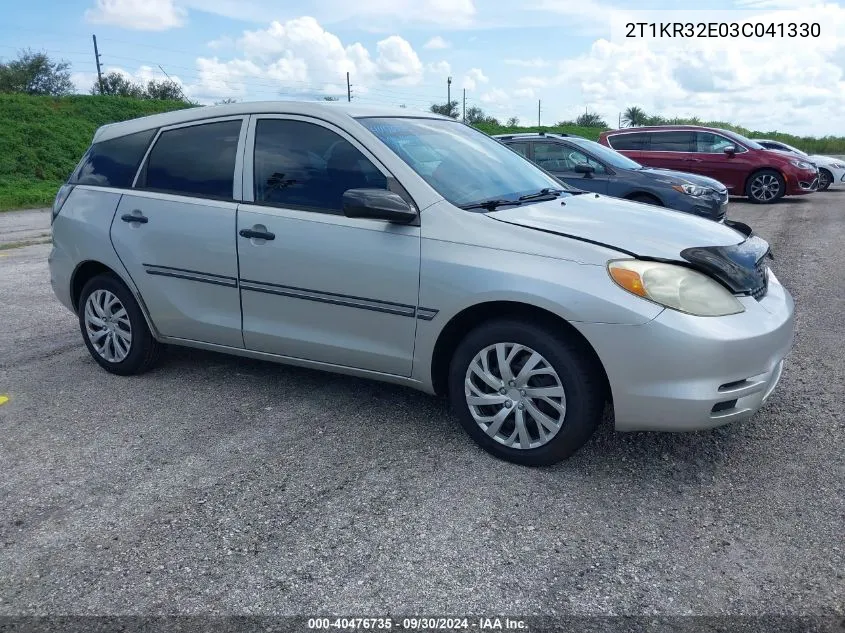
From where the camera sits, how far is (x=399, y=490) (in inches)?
137

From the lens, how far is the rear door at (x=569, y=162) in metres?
10.9

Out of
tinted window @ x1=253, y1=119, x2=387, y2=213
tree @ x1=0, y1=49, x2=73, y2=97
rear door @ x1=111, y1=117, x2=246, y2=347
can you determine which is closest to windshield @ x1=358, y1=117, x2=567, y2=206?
tinted window @ x1=253, y1=119, x2=387, y2=213

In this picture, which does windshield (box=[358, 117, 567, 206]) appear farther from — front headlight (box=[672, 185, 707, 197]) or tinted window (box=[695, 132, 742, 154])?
tinted window (box=[695, 132, 742, 154])

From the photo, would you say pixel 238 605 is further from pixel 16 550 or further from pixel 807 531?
pixel 807 531

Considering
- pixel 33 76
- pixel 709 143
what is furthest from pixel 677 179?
pixel 33 76

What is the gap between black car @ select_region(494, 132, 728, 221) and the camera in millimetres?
10734

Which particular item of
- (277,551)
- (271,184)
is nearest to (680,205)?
(271,184)

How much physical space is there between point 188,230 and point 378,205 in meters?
1.39

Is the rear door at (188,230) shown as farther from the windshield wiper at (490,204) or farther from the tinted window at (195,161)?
the windshield wiper at (490,204)

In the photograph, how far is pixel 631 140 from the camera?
56.4ft

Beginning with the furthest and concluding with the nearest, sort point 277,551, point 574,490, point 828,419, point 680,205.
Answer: point 680,205 → point 828,419 → point 574,490 → point 277,551

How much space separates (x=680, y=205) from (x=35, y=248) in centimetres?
949

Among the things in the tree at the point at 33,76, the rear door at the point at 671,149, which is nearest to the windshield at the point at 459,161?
the rear door at the point at 671,149

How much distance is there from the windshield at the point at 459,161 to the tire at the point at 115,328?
2.01 meters
